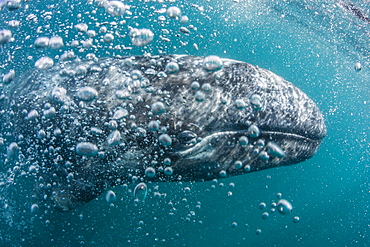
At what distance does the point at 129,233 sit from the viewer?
7574mm

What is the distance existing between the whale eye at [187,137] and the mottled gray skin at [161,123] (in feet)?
0.05

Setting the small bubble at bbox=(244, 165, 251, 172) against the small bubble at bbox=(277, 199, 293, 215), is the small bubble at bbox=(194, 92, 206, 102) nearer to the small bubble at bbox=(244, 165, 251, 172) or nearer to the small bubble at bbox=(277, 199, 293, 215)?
the small bubble at bbox=(244, 165, 251, 172)

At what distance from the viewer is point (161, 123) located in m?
3.47

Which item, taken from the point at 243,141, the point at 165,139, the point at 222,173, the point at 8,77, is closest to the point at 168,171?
the point at 165,139

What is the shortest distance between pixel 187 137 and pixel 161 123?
393 millimetres

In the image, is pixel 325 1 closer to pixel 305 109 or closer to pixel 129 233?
pixel 305 109

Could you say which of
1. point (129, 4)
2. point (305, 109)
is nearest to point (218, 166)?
point (305, 109)

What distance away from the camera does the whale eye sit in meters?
3.47

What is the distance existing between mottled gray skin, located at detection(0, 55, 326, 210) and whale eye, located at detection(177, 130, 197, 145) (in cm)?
1

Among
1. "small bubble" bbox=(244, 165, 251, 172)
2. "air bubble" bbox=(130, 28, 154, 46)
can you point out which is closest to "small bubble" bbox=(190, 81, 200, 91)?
"air bubble" bbox=(130, 28, 154, 46)

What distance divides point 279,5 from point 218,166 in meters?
11.5

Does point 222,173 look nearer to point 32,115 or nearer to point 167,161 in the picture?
point 167,161

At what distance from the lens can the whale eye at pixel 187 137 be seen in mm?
3466

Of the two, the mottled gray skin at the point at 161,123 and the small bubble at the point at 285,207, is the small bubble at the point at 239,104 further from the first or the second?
the small bubble at the point at 285,207
